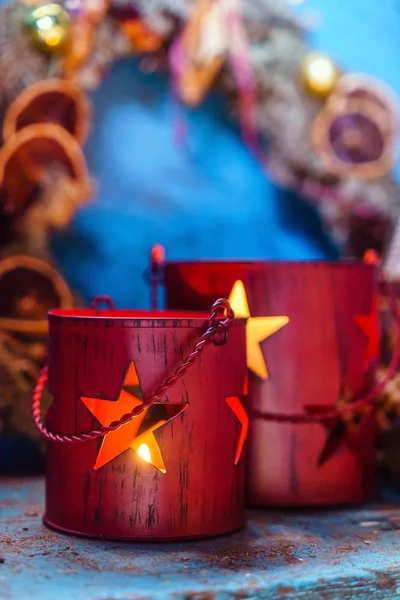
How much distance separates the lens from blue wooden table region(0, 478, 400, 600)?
1.01m

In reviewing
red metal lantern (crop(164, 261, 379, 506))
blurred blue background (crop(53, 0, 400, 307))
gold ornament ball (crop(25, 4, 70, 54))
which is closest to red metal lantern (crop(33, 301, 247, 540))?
red metal lantern (crop(164, 261, 379, 506))

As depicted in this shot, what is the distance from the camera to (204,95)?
1858mm

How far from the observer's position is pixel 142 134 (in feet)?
5.91

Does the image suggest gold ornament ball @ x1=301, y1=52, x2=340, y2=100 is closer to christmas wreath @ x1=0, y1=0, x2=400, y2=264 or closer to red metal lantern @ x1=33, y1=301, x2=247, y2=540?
christmas wreath @ x1=0, y1=0, x2=400, y2=264

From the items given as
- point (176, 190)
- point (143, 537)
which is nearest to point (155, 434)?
point (143, 537)

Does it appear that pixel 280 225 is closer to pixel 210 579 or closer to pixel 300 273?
pixel 300 273

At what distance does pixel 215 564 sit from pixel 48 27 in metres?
1.14

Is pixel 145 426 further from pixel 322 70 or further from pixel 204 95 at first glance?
pixel 322 70

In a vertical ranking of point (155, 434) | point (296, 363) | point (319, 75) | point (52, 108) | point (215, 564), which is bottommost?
point (215, 564)

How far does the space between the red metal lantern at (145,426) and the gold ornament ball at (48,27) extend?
735 millimetres

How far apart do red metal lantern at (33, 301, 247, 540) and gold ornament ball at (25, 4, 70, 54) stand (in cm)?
74

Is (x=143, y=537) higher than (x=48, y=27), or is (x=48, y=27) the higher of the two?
(x=48, y=27)

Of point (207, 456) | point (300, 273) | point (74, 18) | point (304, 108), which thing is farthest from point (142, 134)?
point (207, 456)

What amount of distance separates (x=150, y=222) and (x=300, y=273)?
49 centimetres
